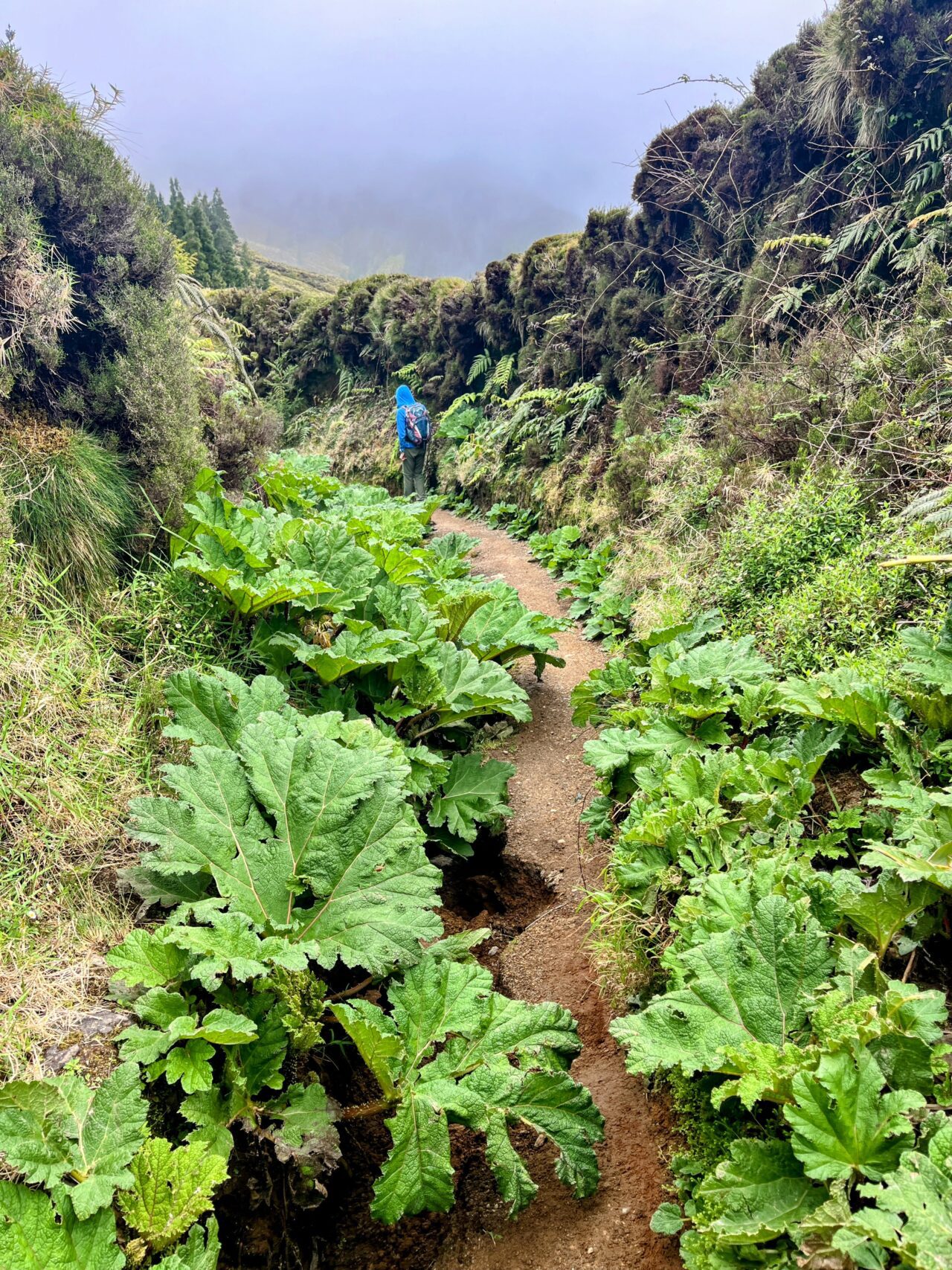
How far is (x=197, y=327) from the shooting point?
28.7 feet

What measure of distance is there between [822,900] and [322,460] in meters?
9.99

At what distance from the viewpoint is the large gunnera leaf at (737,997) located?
1942 mm

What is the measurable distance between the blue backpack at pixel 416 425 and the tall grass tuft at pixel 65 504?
802 centimetres

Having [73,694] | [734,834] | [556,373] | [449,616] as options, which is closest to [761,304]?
[556,373]

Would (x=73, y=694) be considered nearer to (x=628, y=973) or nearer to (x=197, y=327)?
(x=628, y=973)

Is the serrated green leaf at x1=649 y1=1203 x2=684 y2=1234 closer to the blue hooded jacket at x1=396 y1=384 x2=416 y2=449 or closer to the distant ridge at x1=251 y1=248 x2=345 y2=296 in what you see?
the blue hooded jacket at x1=396 y1=384 x2=416 y2=449

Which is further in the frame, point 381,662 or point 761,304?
point 761,304

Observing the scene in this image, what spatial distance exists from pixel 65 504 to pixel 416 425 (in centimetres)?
861

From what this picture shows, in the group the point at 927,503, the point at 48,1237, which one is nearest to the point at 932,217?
the point at 927,503

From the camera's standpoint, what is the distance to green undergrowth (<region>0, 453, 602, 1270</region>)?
1.87 m

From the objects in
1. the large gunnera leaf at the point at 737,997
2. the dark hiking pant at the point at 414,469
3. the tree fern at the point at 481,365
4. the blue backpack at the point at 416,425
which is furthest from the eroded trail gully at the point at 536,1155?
the tree fern at the point at 481,365

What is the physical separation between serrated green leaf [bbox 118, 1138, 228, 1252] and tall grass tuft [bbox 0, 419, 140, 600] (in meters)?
2.88

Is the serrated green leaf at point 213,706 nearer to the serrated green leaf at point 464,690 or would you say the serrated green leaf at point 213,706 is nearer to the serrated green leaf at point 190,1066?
the serrated green leaf at point 464,690

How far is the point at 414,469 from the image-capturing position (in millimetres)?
12883
